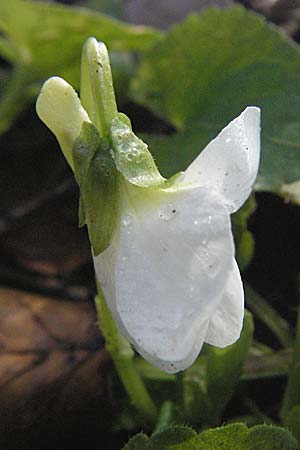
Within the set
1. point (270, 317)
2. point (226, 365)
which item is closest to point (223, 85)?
point (270, 317)

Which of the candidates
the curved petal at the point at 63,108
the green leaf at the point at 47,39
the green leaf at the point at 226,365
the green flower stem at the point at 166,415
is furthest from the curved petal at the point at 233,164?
the green leaf at the point at 47,39

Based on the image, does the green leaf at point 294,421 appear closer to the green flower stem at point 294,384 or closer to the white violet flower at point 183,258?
the green flower stem at point 294,384

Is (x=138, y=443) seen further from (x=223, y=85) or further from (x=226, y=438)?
(x=223, y=85)

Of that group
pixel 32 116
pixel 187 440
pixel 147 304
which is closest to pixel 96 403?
pixel 187 440

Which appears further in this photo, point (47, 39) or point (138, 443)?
point (47, 39)

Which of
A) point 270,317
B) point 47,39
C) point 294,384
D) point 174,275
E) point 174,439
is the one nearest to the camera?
point 174,275
